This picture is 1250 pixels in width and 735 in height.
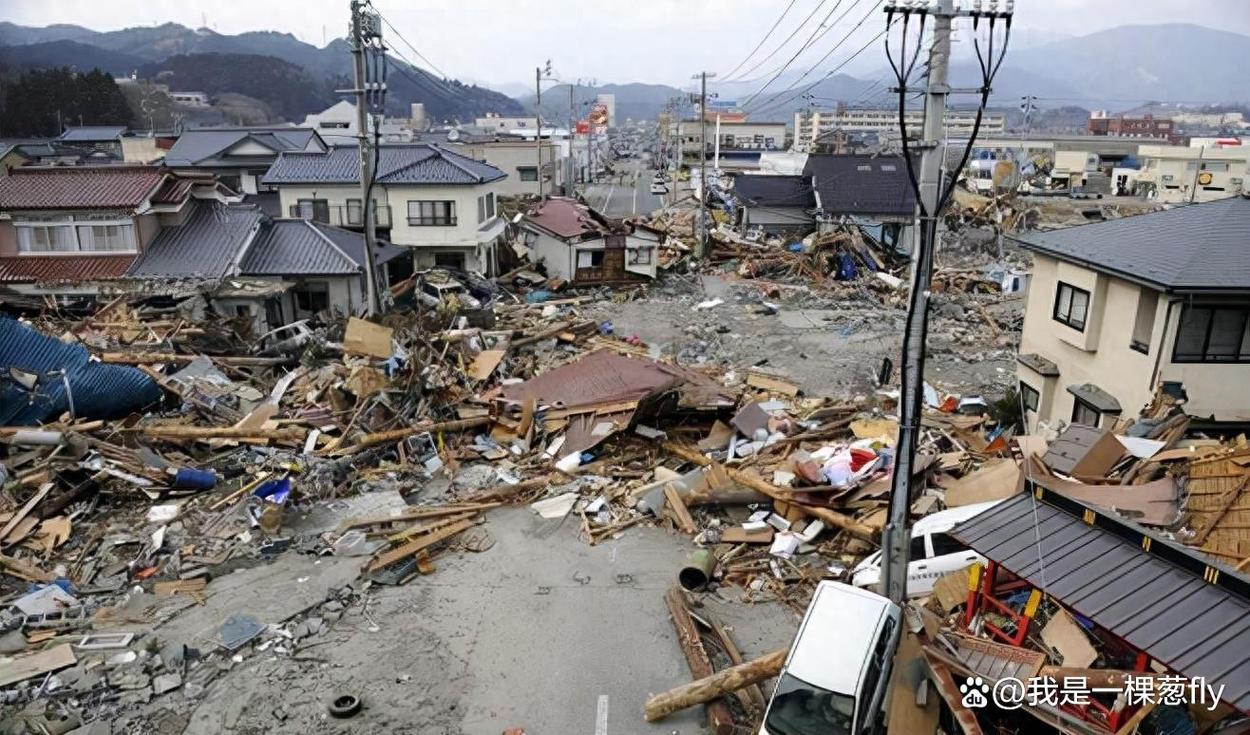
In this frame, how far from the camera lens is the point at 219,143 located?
1715 inches

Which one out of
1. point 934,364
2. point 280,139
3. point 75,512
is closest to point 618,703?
point 75,512

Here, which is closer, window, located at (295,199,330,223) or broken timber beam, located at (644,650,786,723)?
broken timber beam, located at (644,650,786,723)

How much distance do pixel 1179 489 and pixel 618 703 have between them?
7305mm

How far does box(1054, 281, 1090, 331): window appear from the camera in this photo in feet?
52.9

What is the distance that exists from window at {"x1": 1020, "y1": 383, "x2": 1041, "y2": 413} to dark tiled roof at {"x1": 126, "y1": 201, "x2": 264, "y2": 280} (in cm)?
2140

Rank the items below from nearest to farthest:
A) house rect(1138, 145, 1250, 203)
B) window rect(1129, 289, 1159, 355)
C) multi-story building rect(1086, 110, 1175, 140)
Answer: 1. window rect(1129, 289, 1159, 355)
2. house rect(1138, 145, 1250, 203)
3. multi-story building rect(1086, 110, 1175, 140)

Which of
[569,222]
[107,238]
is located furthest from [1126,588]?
[569,222]

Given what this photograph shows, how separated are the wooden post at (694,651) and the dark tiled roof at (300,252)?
1797cm

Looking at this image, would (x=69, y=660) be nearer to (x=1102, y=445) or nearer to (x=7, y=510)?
(x=7, y=510)

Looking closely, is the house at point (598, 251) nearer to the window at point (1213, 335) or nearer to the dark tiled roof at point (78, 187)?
the dark tiled roof at point (78, 187)

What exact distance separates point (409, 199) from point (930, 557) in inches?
1055

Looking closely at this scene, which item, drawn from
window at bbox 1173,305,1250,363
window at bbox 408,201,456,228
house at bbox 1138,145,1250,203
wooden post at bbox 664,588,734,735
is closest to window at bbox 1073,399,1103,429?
window at bbox 1173,305,1250,363

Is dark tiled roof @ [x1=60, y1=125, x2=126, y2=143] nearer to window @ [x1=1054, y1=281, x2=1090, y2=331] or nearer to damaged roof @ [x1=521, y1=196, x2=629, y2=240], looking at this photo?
damaged roof @ [x1=521, y1=196, x2=629, y2=240]

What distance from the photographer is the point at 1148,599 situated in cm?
712
